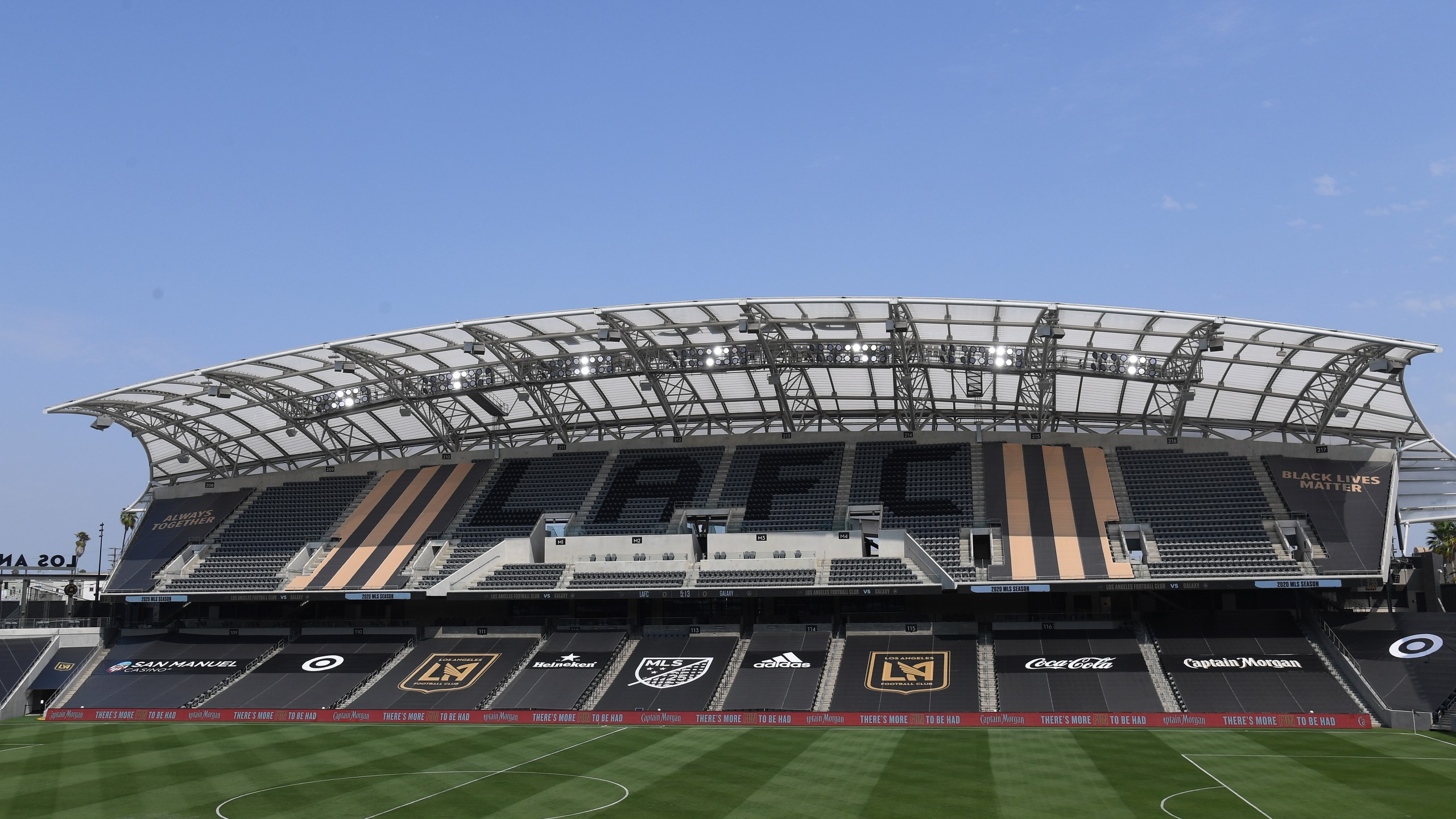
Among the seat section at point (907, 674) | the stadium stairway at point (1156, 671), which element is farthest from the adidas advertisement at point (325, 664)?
the stadium stairway at point (1156, 671)

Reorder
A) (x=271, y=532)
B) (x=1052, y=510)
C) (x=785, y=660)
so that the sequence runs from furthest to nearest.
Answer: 1. (x=271, y=532)
2. (x=1052, y=510)
3. (x=785, y=660)

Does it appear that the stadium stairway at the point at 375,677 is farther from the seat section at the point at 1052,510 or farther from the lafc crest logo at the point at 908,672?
the seat section at the point at 1052,510

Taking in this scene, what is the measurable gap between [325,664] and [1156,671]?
36.2m

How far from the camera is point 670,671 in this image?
4478 cm

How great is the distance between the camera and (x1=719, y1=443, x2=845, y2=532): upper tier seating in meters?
50.4

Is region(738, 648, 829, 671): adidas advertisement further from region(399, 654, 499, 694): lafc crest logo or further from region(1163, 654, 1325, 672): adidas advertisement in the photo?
region(1163, 654, 1325, 672): adidas advertisement

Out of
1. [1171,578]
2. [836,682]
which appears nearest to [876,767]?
[836,682]

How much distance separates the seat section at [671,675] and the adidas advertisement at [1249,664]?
17955 mm

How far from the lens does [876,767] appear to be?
2858 centimetres

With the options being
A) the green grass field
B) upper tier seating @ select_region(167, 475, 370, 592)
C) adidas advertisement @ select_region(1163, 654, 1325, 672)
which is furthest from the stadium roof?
the green grass field

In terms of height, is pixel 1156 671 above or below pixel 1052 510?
below

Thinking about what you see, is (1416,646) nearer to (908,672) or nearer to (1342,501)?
(1342,501)

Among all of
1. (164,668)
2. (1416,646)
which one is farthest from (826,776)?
(164,668)

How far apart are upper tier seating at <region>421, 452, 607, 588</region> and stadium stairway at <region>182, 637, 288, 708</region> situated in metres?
8.60
